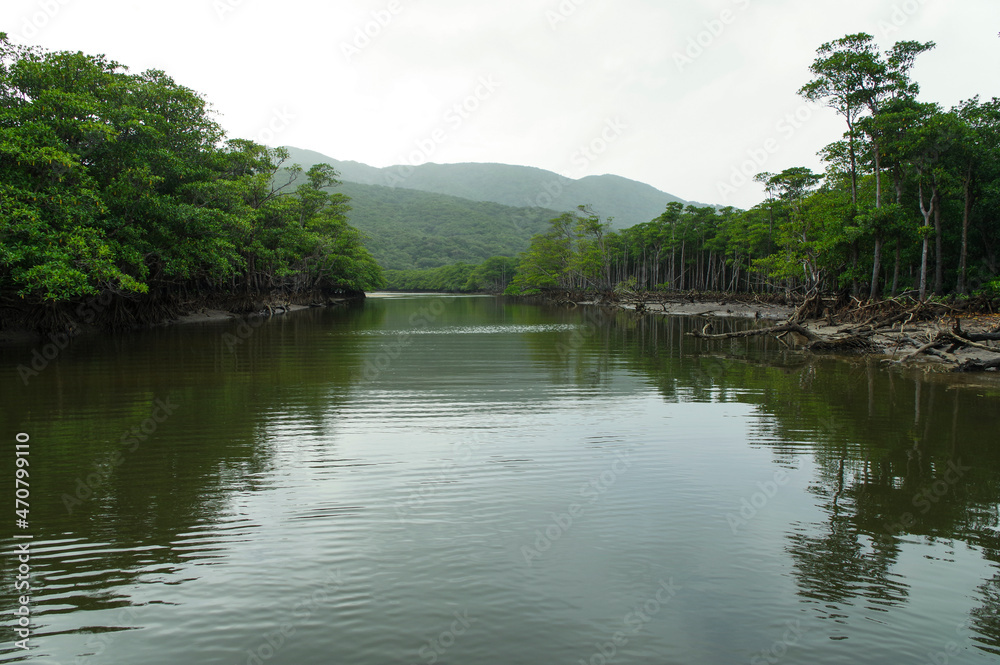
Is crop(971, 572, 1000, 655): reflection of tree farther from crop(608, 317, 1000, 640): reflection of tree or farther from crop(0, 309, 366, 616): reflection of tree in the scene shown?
crop(0, 309, 366, 616): reflection of tree

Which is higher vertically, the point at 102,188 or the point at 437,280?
the point at 437,280

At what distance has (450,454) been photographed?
27.3 feet

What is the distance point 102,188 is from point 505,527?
2481 cm

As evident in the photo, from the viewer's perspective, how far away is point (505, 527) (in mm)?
5797

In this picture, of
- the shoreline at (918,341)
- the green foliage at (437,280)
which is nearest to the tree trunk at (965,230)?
the shoreline at (918,341)

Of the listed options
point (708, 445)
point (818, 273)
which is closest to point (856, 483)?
point (708, 445)

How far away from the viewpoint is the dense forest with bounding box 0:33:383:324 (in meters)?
18.0

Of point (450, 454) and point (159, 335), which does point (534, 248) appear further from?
point (450, 454)

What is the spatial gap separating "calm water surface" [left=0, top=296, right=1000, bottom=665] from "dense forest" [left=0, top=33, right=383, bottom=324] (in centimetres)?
801

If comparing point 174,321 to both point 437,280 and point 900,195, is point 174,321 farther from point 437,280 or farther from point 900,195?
point 437,280

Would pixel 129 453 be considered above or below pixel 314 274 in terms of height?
below

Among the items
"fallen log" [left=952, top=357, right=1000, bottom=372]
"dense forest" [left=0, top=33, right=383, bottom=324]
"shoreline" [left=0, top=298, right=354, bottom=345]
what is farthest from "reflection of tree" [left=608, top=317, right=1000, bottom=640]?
"shoreline" [left=0, top=298, right=354, bottom=345]

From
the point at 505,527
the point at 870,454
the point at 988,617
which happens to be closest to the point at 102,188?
the point at 505,527

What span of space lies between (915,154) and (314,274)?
59.0 m
